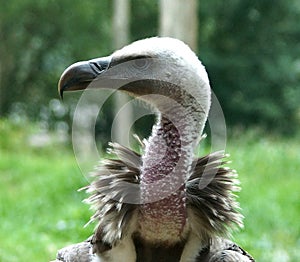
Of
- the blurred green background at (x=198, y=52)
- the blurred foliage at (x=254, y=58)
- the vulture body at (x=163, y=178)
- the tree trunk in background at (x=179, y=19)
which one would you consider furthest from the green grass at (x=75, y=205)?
the blurred foliage at (x=254, y=58)

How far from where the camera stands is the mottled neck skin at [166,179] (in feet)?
9.53

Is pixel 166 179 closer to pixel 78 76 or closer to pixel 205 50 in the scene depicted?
pixel 78 76

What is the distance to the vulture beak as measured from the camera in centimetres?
281

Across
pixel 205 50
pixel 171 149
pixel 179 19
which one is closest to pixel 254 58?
pixel 205 50

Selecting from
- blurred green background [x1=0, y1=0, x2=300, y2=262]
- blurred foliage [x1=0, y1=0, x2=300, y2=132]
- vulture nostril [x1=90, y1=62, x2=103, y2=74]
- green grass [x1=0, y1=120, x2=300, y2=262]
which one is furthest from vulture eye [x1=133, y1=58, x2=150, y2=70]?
blurred foliage [x1=0, y1=0, x2=300, y2=132]

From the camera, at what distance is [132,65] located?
291cm

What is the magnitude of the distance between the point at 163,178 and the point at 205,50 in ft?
63.9

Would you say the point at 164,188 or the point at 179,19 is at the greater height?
the point at 164,188

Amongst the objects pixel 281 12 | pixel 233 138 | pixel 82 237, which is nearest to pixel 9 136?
pixel 233 138

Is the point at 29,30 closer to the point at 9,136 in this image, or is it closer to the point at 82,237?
the point at 9,136

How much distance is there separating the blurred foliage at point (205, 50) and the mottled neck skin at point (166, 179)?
17632mm

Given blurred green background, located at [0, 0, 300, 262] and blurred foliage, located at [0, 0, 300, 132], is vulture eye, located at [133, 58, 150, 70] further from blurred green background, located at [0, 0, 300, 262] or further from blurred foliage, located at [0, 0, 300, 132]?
blurred foliage, located at [0, 0, 300, 132]

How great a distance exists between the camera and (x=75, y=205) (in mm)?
6496

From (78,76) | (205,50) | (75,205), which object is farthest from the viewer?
(205,50)
